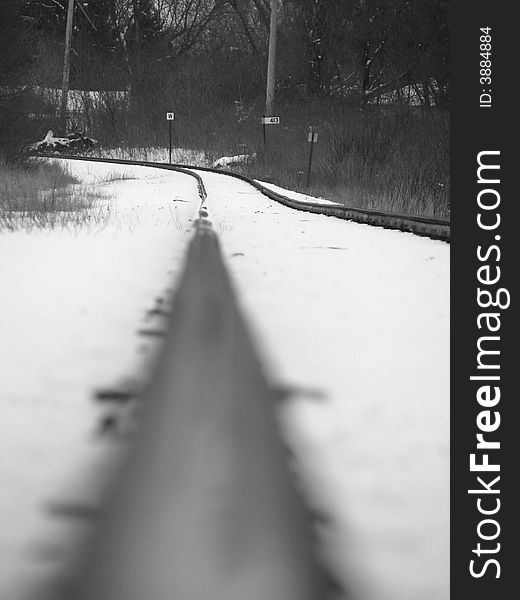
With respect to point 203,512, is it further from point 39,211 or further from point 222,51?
point 222,51

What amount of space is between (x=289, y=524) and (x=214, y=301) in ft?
5.07

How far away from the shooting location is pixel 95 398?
4.46 feet

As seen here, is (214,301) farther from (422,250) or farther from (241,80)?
(241,80)

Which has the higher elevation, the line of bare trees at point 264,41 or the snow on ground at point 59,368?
the line of bare trees at point 264,41

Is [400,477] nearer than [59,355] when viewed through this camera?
Yes

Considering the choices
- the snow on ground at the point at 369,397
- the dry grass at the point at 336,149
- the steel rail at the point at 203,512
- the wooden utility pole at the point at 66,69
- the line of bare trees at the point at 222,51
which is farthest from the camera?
the wooden utility pole at the point at 66,69

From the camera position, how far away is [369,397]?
142cm

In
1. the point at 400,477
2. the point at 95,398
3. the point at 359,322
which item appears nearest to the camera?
the point at 400,477

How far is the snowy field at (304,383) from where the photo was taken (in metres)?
0.83

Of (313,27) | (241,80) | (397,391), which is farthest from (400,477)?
(241,80)

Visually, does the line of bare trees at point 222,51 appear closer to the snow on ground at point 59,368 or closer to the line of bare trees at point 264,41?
the line of bare trees at point 264,41

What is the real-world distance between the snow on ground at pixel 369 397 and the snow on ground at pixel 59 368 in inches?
13.2

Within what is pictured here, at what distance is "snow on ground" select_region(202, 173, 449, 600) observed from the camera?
2.70ft

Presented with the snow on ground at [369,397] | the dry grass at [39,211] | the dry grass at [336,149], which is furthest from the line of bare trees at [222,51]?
the snow on ground at [369,397]
